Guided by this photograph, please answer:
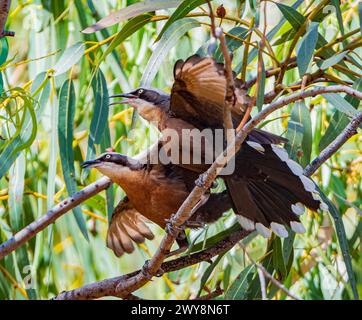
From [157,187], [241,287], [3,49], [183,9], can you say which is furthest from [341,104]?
[3,49]

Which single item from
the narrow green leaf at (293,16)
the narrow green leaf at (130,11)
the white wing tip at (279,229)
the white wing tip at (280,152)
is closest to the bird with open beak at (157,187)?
the white wing tip at (279,229)

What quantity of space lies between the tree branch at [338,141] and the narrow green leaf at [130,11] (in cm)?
88

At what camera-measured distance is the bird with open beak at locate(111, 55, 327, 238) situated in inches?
136

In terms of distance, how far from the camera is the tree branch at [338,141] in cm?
301

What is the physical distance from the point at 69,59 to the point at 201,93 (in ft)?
2.16

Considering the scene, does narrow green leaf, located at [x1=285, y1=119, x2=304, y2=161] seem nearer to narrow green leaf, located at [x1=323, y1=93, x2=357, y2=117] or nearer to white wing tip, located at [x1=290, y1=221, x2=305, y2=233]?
narrow green leaf, located at [x1=323, y1=93, x2=357, y2=117]

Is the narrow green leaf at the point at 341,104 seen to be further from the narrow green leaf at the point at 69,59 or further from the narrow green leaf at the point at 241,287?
the narrow green leaf at the point at 69,59

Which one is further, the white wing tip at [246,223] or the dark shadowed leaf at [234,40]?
the white wing tip at [246,223]

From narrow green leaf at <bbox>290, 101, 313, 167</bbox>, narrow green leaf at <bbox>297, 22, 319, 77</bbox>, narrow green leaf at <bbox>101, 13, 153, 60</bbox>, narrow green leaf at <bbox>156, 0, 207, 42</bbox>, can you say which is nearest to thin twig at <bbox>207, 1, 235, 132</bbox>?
narrow green leaf at <bbox>297, 22, 319, 77</bbox>

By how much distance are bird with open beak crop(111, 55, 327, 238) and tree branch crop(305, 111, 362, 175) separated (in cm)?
6

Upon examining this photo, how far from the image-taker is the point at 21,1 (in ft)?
14.7

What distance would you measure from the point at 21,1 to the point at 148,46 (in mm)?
720

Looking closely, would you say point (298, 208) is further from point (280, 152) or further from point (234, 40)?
point (234, 40)

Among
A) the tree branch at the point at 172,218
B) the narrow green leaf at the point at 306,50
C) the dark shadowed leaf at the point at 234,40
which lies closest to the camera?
the tree branch at the point at 172,218
